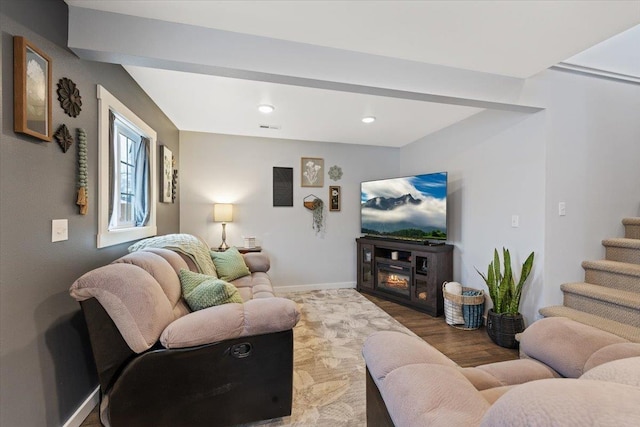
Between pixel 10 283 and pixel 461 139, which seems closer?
pixel 10 283

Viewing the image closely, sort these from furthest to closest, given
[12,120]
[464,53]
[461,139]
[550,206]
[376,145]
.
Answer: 1. [376,145]
2. [461,139]
3. [550,206]
4. [464,53]
5. [12,120]

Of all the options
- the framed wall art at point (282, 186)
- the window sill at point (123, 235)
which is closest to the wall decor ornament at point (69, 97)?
the window sill at point (123, 235)

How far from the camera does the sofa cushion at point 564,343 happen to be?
1070 mm

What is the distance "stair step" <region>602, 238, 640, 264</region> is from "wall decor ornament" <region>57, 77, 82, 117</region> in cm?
432

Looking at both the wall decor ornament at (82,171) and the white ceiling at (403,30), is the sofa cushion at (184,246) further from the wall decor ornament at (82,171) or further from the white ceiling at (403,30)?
the white ceiling at (403,30)

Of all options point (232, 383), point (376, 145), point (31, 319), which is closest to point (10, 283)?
point (31, 319)

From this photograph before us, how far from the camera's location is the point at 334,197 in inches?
181

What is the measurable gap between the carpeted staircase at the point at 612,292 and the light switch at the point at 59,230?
139 inches

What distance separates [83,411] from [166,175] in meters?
2.34

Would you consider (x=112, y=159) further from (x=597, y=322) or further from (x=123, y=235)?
(x=597, y=322)

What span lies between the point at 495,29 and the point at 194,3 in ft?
5.84

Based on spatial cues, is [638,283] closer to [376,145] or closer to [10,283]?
[376,145]

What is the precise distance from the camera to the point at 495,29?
1.73m

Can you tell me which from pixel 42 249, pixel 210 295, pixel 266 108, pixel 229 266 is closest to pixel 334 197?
pixel 266 108
